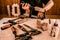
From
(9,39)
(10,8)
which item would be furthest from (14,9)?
(9,39)

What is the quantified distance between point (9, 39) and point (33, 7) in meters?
1.35

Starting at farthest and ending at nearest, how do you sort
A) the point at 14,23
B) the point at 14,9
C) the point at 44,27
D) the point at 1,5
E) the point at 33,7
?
the point at 1,5
the point at 14,9
the point at 33,7
the point at 14,23
the point at 44,27

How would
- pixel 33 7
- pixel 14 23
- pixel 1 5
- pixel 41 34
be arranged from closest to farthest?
pixel 41 34, pixel 14 23, pixel 33 7, pixel 1 5

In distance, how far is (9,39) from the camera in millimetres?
1267

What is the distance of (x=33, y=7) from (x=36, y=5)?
0.12 meters

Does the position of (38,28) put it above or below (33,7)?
below

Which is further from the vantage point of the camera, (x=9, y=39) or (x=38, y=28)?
(x=38, y=28)

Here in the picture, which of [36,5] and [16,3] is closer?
[36,5]

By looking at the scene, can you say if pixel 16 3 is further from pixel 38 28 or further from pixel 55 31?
pixel 55 31

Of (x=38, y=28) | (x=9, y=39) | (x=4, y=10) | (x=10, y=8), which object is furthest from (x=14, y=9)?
(x=9, y=39)

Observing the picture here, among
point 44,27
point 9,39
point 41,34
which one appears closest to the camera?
point 9,39

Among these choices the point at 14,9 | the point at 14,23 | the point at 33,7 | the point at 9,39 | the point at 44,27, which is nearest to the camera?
the point at 9,39

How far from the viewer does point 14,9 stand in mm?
2781

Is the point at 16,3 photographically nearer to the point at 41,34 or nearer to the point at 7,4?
the point at 7,4
